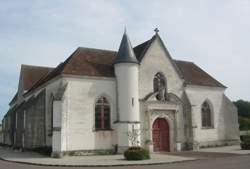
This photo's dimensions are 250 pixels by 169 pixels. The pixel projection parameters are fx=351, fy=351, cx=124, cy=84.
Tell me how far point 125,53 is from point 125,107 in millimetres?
4309

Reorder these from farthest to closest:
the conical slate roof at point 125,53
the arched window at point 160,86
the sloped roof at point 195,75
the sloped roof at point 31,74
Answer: the sloped roof at point 31,74, the sloped roof at point 195,75, the arched window at point 160,86, the conical slate roof at point 125,53

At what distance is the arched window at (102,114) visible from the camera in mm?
27219

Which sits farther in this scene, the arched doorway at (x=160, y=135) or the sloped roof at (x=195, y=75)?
the sloped roof at (x=195, y=75)

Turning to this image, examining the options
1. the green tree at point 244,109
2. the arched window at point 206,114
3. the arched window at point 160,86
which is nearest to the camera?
the arched window at point 160,86

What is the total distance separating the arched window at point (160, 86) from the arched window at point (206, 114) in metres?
5.38

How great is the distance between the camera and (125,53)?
27891 millimetres

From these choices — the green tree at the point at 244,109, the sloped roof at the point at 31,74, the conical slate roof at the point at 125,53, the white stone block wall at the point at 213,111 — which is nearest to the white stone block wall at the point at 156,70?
the conical slate roof at the point at 125,53

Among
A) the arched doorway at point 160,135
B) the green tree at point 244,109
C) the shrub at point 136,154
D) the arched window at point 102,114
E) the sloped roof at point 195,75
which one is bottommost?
the shrub at point 136,154

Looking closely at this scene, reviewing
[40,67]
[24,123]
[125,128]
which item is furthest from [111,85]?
[40,67]

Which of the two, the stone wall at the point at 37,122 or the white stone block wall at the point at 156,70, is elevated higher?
the white stone block wall at the point at 156,70

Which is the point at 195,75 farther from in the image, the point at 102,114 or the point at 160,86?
the point at 102,114

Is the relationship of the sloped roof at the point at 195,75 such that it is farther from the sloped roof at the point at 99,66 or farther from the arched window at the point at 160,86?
the arched window at the point at 160,86

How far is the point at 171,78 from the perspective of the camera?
30.8 meters

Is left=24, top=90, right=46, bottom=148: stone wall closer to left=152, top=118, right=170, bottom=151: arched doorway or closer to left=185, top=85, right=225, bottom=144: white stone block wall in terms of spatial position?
left=152, top=118, right=170, bottom=151: arched doorway
